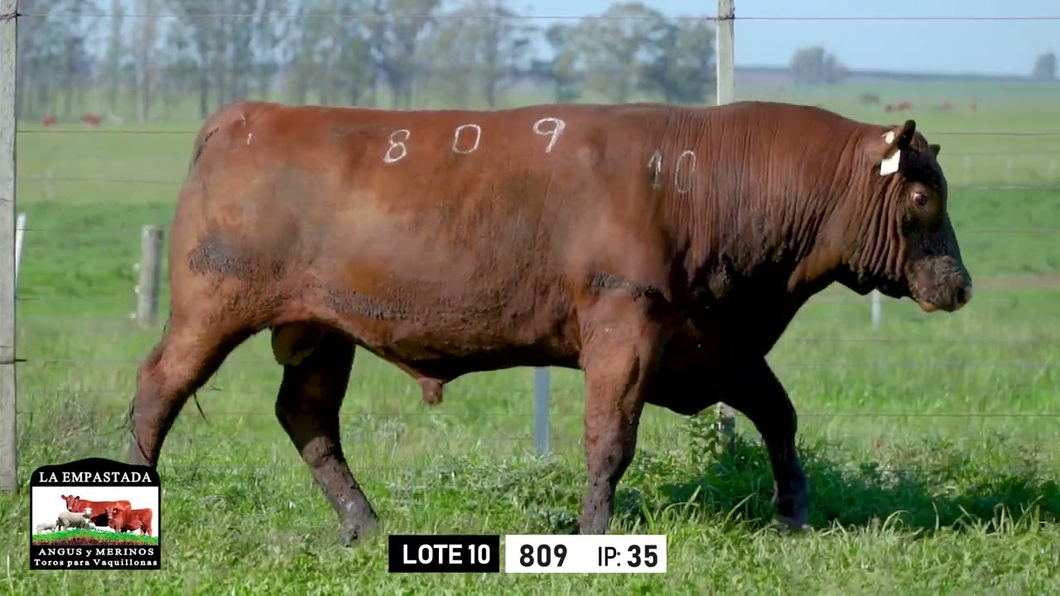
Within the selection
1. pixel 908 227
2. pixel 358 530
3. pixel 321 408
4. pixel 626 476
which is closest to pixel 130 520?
pixel 358 530

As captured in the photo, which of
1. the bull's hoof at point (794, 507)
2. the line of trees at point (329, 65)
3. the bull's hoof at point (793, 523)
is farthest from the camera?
the line of trees at point (329, 65)

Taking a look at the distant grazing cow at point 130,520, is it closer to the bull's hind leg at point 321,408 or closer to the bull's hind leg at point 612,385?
the bull's hind leg at point 321,408

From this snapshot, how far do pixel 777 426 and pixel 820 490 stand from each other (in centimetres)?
60

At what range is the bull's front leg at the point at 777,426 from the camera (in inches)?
308

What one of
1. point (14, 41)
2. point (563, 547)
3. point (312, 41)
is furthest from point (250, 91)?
point (563, 547)

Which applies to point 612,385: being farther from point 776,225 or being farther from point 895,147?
point 895,147

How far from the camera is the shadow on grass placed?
7.79 metres

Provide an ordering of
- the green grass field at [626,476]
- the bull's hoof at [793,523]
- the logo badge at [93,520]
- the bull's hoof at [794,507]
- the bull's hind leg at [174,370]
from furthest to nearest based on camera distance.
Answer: the bull's hoof at [794,507], the bull's hoof at [793,523], the bull's hind leg at [174,370], the logo badge at [93,520], the green grass field at [626,476]

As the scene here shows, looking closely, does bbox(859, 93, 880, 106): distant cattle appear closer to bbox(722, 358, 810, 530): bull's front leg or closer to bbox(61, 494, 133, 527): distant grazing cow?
bbox(722, 358, 810, 530): bull's front leg

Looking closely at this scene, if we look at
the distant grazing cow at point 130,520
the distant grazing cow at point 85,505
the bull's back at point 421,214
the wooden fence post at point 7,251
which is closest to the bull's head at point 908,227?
the bull's back at point 421,214

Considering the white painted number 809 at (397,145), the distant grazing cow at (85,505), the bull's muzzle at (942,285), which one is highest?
the white painted number 809 at (397,145)

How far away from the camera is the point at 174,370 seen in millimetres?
7586

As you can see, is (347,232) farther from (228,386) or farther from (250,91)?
(250,91)

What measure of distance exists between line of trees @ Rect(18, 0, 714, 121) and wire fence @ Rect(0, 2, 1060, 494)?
74mm
